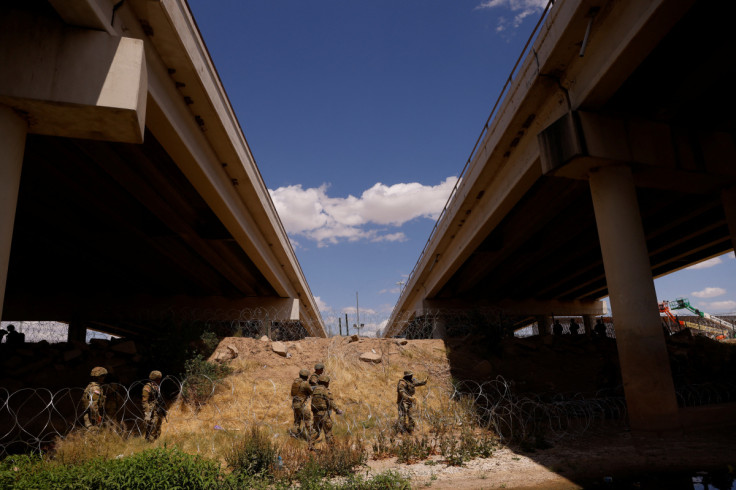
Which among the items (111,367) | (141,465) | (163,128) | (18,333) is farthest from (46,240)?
(141,465)

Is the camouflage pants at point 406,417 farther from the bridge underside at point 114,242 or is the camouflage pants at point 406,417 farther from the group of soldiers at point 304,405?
the bridge underside at point 114,242

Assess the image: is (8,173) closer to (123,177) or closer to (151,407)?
(123,177)

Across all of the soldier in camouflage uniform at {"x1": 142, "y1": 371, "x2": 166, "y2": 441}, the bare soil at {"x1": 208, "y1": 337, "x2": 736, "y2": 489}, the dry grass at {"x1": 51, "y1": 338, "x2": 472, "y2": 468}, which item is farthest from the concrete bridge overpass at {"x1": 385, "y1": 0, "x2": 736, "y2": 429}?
the soldier in camouflage uniform at {"x1": 142, "y1": 371, "x2": 166, "y2": 441}

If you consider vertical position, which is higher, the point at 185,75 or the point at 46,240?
the point at 185,75

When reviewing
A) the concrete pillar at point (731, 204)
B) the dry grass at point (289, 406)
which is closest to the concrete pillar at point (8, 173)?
the dry grass at point (289, 406)

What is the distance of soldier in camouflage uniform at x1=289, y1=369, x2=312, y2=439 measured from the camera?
1002cm

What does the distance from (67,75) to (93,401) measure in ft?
23.1

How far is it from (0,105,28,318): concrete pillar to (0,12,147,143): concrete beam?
205 mm

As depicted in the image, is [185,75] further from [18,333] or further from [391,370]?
[18,333]

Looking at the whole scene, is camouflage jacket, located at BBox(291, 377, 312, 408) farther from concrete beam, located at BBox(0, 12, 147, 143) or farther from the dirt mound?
concrete beam, located at BBox(0, 12, 147, 143)

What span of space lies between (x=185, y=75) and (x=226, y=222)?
6318mm

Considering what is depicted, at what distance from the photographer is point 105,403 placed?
10828mm

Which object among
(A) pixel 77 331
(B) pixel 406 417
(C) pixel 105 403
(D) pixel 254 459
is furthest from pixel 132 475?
(A) pixel 77 331

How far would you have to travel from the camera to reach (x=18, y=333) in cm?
1664
